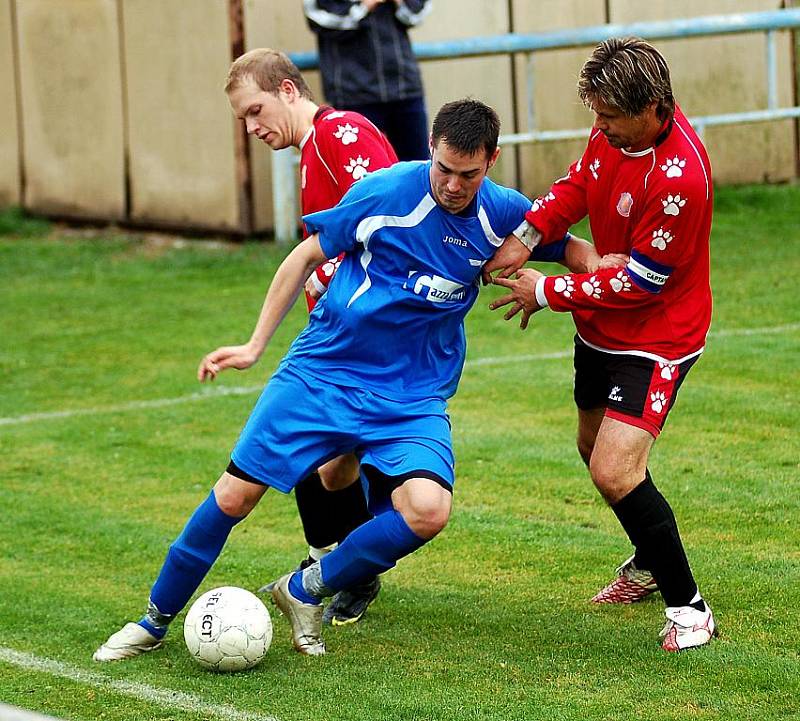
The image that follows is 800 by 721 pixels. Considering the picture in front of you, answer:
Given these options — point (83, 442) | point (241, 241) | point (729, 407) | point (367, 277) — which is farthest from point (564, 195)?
point (241, 241)

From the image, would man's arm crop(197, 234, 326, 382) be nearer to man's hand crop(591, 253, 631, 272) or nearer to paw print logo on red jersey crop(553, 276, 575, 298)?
paw print logo on red jersey crop(553, 276, 575, 298)

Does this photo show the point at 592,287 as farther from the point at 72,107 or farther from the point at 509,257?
the point at 72,107

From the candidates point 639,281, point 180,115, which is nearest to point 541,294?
point 639,281

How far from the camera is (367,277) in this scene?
467 centimetres

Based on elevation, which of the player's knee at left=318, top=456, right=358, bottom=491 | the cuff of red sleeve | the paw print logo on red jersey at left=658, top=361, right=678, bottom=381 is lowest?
the player's knee at left=318, top=456, right=358, bottom=491

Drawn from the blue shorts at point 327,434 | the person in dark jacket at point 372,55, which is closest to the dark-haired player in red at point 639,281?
the blue shorts at point 327,434

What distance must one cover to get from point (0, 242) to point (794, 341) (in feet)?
25.7

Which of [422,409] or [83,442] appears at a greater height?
[422,409]

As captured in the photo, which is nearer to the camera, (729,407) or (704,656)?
(704,656)

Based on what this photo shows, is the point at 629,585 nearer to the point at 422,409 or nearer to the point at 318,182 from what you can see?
the point at 422,409

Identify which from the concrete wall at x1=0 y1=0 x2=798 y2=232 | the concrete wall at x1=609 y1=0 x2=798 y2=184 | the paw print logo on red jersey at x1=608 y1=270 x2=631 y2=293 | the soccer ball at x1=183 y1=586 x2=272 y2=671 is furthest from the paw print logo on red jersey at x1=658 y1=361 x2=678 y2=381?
the concrete wall at x1=609 y1=0 x2=798 y2=184

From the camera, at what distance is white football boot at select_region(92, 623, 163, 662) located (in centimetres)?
477

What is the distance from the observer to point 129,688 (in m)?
4.50

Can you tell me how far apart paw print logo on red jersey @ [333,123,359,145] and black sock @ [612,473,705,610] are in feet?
5.13
